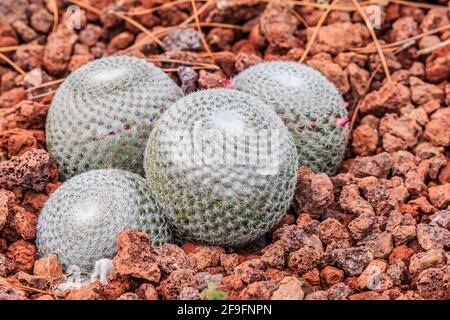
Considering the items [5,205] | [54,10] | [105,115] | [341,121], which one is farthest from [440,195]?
[54,10]

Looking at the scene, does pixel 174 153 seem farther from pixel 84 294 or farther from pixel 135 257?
pixel 84 294

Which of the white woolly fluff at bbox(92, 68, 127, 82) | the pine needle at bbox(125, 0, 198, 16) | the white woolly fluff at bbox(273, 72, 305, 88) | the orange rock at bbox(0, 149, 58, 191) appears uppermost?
the pine needle at bbox(125, 0, 198, 16)

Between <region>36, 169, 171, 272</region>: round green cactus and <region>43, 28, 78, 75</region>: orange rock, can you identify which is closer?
<region>36, 169, 171, 272</region>: round green cactus

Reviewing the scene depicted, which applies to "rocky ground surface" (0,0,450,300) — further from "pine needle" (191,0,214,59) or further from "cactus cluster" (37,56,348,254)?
"cactus cluster" (37,56,348,254)

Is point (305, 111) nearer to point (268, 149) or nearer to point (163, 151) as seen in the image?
point (268, 149)

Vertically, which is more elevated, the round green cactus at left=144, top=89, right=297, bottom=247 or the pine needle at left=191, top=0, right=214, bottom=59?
the pine needle at left=191, top=0, right=214, bottom=59

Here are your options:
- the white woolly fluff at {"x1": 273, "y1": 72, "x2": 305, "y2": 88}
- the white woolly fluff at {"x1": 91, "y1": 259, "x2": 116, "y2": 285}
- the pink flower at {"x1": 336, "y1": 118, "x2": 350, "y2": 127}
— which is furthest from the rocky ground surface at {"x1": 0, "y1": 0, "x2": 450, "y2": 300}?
the white woolly fluff at {"x1": 273, "y1": 72, "x2": 305, "y2": 88}
